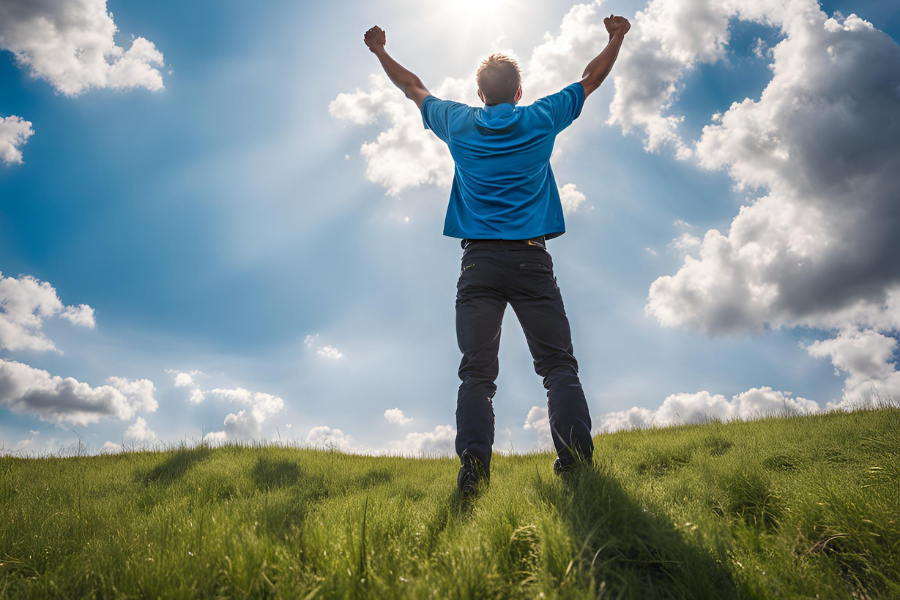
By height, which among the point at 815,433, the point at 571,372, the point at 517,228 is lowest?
the point at 815,433

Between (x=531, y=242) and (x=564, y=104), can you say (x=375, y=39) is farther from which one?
(x=531, y=242)

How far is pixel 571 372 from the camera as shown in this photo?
10.9ft

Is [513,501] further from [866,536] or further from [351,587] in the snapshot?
[866,536]

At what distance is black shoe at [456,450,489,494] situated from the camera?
9.87 ft

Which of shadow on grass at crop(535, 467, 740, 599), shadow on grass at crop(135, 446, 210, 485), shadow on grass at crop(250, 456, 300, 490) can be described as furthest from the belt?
shadow on grass at crop(135, 446, 210, 485)

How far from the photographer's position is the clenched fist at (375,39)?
4.46 m

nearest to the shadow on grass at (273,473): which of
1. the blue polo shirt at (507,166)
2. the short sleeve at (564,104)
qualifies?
the blue polo shirt at (507,166)

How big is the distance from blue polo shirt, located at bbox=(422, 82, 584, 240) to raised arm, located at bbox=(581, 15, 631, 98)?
275mm

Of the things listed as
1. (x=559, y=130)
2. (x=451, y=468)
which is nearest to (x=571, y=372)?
(x=559, y=130)

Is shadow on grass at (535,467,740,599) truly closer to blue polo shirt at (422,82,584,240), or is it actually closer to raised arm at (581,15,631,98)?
blue polo shirt at (422,82,584,240)

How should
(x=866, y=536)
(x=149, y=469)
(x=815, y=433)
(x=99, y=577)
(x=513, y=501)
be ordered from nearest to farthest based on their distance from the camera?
(x=99, y=577), (x=866, y=536), (x=513, y=501), (x=815, y=433), (x=149, y=469)

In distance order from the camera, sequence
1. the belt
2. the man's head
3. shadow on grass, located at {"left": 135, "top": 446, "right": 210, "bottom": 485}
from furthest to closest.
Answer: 1. shadow on grass, located at {"left": 135, "top": 446, "right": 210, "bottom": 485}
2. the man's head
3. the belt

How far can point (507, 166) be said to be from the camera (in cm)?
362

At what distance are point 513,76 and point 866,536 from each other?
357 centimetres
